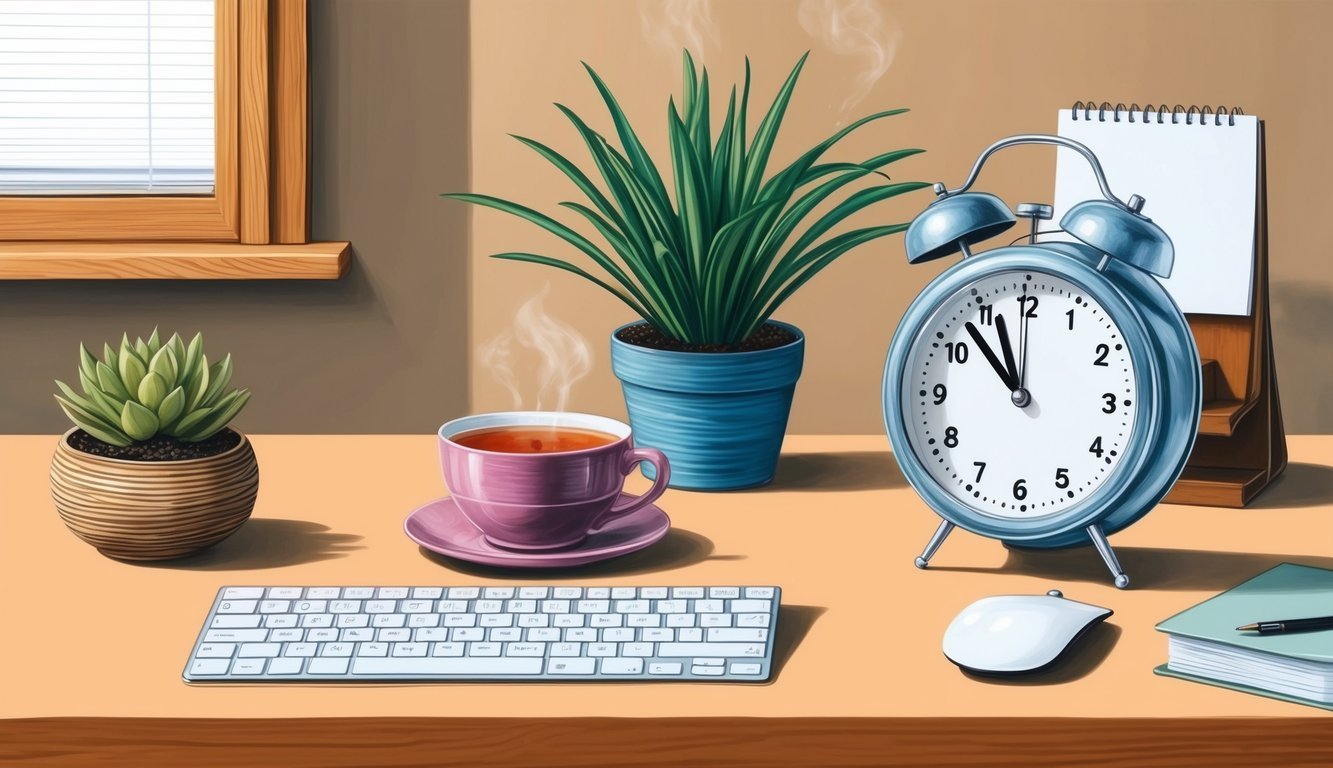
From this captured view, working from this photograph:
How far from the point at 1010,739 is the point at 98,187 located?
147cm

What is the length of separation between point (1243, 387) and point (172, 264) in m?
1.21

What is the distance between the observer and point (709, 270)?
120cm

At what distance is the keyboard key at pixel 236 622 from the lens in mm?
867

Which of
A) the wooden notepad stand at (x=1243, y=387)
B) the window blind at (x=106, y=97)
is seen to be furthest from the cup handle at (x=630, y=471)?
the window blind at (x=106, y=97)

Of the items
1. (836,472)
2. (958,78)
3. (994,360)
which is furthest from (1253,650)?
(958,78)

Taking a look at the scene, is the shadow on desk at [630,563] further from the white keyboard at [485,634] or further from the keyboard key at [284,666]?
the keyboard key at [284,666]

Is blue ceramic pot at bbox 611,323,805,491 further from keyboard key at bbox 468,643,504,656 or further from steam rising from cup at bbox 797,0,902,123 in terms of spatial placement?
steam rising from cup at bbox 797,0,902,123

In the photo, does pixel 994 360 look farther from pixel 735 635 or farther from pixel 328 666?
pixel 328 666

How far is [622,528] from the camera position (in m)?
1.07

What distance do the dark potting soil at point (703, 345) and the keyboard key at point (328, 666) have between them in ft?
1.59

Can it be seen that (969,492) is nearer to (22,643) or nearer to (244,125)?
(22,643)

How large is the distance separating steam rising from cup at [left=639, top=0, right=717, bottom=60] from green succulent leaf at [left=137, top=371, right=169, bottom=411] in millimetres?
894

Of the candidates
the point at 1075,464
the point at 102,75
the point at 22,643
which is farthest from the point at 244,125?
the point at 1075,464

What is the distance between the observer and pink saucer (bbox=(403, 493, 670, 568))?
0.99m
